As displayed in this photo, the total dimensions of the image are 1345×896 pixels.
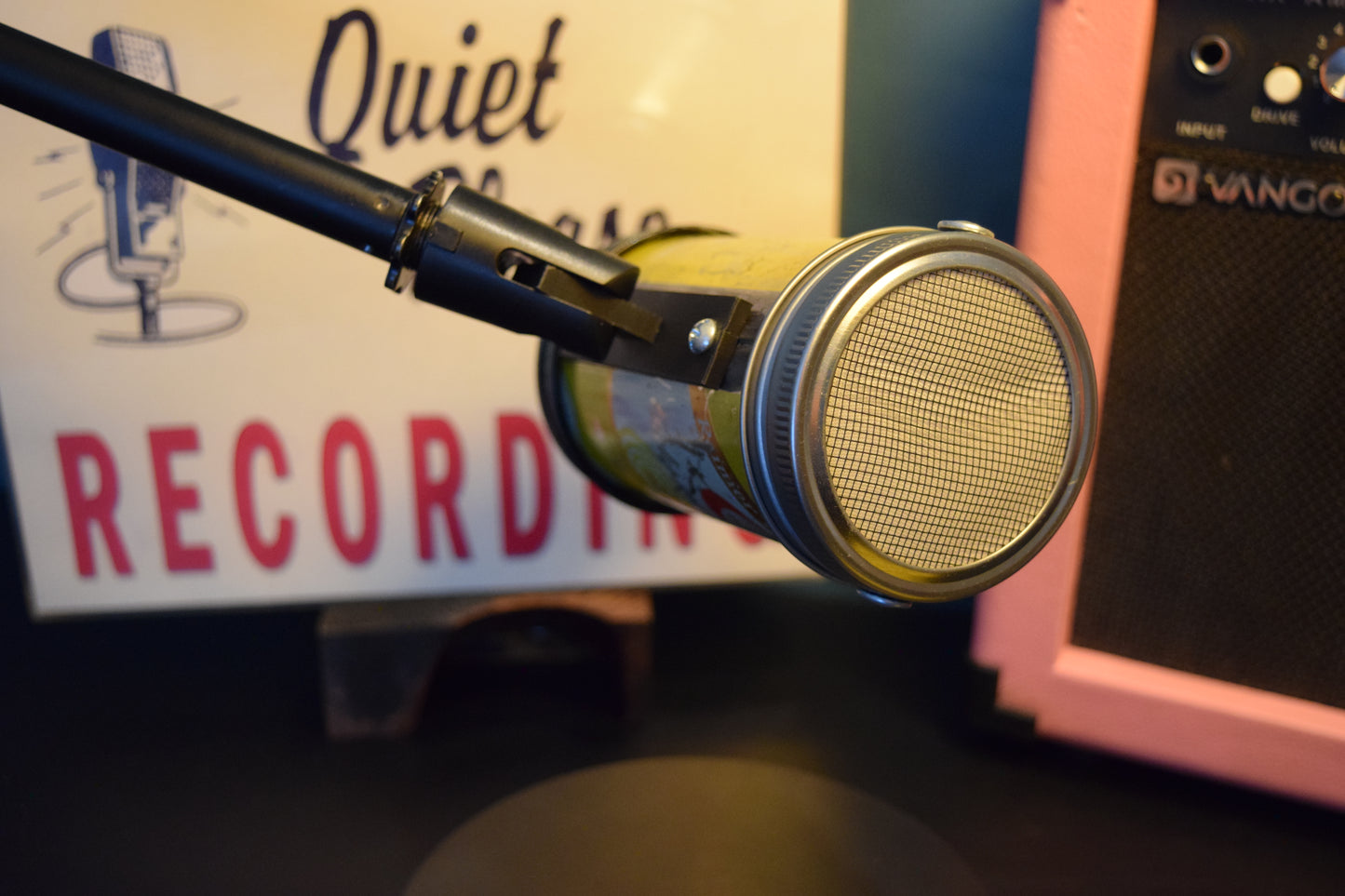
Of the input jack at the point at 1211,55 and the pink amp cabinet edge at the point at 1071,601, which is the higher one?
the input jack at the point at 1211,55

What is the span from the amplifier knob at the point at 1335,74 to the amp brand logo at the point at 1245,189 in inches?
1.9

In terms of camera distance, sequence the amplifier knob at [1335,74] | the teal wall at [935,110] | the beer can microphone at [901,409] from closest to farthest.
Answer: the beer can microphone at [901,409]
the amplifier knob at [1335,74]
the teal wall at [935,110]

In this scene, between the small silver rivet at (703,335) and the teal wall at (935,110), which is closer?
the small silver rivet at (703,335)

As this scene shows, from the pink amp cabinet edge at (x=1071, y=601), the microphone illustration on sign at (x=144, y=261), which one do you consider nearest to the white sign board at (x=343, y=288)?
the microphone illustration on sign at (x=144, y=261)

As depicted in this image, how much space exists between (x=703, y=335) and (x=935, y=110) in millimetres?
499

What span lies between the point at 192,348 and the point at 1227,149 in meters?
0.74

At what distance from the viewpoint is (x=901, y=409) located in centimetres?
39

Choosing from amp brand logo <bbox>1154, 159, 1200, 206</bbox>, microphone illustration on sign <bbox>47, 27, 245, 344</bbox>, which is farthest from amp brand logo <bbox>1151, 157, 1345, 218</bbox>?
microphone illustration on sign <bbox>47, 27, 245, 344</bbox>

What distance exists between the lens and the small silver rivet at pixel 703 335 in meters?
0.42

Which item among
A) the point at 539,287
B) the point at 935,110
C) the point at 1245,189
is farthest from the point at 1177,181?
the point at 539,287

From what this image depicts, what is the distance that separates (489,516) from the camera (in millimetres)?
749

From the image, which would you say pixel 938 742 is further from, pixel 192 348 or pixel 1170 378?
pixel 192 348

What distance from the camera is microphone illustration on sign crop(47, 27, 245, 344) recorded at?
67 centimetres

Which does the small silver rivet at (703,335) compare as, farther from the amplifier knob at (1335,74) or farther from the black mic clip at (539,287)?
the amplifier knob at (1335,74)
